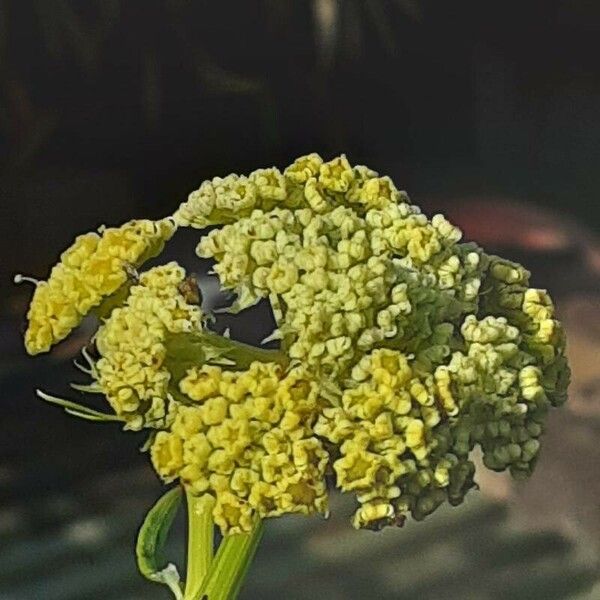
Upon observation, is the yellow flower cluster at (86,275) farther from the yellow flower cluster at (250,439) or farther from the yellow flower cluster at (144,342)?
the yellow flower cluster at (250,439)

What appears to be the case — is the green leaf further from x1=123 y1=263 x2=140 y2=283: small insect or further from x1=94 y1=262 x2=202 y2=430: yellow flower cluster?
x1=123 y1=263 x2=140 y2=283: small insect

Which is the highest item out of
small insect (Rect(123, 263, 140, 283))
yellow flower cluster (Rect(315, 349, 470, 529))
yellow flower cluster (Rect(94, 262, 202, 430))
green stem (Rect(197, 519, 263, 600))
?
small insect (Rect(123, 263, 140, 283))

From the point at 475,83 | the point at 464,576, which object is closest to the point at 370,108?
the point at 475,83

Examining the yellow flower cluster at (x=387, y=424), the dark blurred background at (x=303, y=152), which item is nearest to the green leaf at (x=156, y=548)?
the dark blurred background at (x=303, y=152)

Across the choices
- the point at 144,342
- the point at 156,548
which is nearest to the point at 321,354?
the point at 144,342

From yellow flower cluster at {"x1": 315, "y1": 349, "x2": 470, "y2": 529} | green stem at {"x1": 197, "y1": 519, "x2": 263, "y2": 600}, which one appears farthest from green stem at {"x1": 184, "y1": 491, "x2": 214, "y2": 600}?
yellow flower cluster at {"x1": 315, "y1": 349, "x2": 470, "y2": 529}

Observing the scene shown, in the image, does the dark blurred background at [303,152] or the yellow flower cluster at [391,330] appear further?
the dark blurred background at [303,152]
